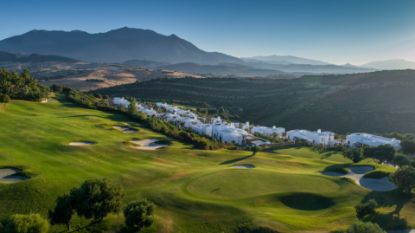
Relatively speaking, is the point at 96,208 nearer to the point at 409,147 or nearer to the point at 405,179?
the point at 405,179

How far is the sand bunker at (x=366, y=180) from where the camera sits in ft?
167

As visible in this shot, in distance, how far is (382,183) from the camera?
52.7m

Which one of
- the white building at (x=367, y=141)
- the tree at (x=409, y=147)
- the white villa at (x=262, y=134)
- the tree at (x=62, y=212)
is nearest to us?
the tree at (x=62, y=212)

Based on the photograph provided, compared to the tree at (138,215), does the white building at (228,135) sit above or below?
below

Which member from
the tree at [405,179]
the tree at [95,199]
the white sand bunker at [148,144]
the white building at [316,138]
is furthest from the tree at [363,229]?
the white building at [316,138]

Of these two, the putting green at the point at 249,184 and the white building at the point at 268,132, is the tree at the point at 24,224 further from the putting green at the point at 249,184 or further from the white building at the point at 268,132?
the white building at the point at 268,132

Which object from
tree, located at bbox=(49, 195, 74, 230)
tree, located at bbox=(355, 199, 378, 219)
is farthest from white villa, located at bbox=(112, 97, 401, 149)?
tree, located at bbox=(49, 195, 74, 230)

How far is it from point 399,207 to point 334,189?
749 cm

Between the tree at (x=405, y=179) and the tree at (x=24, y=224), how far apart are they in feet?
125

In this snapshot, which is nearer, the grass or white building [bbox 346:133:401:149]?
the grass

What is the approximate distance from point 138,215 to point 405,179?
101ft

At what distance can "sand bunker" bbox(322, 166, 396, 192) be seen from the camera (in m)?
50.9

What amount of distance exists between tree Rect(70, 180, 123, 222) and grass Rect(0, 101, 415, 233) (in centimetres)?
215

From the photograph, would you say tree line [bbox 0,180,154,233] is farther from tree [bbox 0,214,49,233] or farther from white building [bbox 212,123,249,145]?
white building [bbox 212,123,249,145]
